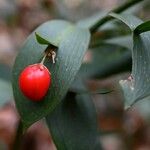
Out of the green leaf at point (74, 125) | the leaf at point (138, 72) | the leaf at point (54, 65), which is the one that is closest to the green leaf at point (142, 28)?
the leaf at point (138, 72)

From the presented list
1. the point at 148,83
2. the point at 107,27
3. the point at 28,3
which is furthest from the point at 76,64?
the point at 28,3

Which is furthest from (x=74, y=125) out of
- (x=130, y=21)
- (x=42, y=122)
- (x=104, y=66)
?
(x=42, y=122)

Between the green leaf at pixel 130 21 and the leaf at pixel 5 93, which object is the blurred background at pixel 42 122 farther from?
the green leaf at pixel 130 21

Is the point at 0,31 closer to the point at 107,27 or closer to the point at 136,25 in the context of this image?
the point at 107,27

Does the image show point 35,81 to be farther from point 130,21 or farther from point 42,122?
point 42,122

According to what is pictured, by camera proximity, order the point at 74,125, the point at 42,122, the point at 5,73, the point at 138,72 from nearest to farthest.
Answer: the point at 138,72 < the point at 74,125 < the point at 5,73 < the point at 42,122

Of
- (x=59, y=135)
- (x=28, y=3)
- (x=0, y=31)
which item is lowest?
(x=0, y=31)

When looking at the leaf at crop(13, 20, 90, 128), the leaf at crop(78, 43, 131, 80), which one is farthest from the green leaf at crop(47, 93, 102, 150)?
the leaf at crop(78, 43, 131, 80)

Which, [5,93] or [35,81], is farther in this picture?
[5,93]
